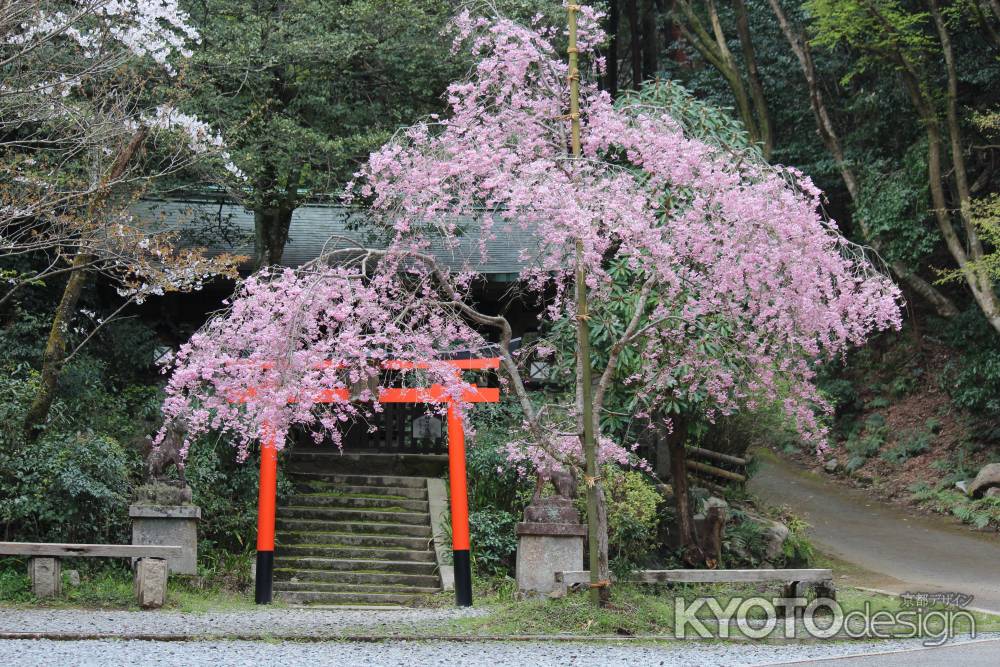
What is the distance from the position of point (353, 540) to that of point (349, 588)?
32.0 inches

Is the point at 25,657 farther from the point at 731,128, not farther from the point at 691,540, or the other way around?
the point at 731,128

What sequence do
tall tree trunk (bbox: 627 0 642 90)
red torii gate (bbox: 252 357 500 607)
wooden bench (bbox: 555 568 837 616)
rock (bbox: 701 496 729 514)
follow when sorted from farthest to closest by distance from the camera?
tall tree trunk (bbox: 627 0 642 90) → rock (bbox: 701 496 729 514) → red torii gate (bbox: 252 357 500 607) → wooden bench (bbox: 555 568 837 616)

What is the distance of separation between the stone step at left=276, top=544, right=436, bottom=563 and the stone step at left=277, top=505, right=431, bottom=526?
24.5 inches

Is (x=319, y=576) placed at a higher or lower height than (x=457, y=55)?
lower

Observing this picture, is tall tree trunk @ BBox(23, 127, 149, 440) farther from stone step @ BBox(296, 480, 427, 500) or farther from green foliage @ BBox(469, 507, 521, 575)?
green foliage @ BBox(469, 507, 521, 575)

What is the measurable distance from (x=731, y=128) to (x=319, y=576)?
645 centimetres

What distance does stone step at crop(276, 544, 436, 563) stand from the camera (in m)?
10.8

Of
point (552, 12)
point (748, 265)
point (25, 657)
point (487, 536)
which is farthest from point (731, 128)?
point (25, 657)

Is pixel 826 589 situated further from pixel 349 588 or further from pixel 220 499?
pixel 220 499

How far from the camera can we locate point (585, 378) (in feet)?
25.9

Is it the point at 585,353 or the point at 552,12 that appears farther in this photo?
the point at 552,12

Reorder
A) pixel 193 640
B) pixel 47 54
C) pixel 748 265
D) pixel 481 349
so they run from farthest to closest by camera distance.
→ pixel 47 54, pixel 481 349, pixel 748 265, pixel 193 640

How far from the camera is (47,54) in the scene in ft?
33.3

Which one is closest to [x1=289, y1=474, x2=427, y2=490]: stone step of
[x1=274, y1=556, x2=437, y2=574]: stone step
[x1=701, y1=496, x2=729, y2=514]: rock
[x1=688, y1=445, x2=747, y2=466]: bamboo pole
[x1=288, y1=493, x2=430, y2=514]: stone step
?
[x1=288, y1=493, x2=430, y2=514]: stone step
